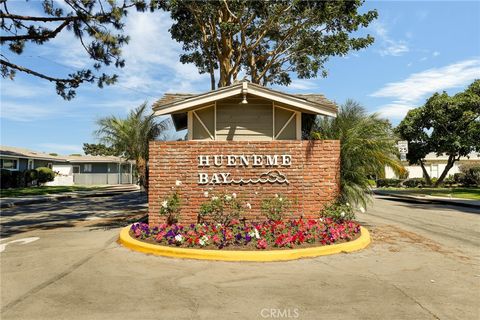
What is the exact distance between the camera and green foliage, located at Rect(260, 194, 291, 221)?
9.37 meters

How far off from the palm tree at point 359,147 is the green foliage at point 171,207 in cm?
423

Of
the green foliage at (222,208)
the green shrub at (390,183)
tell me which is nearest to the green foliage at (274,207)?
the green foliage at (222,208)

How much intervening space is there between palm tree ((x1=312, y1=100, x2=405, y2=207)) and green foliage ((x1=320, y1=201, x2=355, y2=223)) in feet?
1.70

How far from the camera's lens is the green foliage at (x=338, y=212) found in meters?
9.38

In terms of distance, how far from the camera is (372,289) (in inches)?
215

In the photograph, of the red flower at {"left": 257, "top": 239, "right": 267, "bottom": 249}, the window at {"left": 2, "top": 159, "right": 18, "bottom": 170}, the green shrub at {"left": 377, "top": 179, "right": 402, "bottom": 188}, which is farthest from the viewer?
the green shrub at {"left": 377, "top": 179, "right": 402, "bottom": 188}

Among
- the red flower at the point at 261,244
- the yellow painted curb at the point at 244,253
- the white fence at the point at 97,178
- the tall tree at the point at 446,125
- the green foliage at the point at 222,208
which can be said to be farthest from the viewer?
the white fence at the point at 97,178

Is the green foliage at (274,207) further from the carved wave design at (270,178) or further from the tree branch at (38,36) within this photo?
the tree branch at (38,36)

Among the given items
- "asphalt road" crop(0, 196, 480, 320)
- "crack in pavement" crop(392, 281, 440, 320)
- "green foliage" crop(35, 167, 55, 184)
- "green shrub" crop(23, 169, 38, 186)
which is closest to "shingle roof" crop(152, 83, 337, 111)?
"asphalt road" crop(0, 196, 480, 320)

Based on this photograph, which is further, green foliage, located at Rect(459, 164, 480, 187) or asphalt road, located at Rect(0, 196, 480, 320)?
green foliage, located at Rect(459, 164, 480, 187)

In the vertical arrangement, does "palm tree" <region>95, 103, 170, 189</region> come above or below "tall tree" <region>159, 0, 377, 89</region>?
below

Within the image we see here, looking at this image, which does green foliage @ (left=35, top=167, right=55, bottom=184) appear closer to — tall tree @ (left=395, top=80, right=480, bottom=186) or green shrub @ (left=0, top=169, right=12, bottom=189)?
green shrub @ (left=0, top=169, right=12, bottom=189)

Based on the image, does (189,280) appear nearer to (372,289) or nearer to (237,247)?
(237,247)

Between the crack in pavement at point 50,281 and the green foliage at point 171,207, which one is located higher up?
the green foliage at point 171,207
